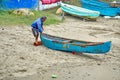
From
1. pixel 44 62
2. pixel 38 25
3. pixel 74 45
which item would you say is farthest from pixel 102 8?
pixel 44 62

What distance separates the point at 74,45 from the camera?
1328 cm

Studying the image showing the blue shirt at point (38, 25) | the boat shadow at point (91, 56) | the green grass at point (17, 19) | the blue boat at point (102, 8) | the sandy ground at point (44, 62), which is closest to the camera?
the sandy ground at point (44, 62)

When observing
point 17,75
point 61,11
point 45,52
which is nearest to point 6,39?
point 45,52

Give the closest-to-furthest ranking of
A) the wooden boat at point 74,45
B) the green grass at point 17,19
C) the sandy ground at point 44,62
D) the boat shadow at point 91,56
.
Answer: the sandy ground at point 44,62 → the wooden boat at point 74,45 → the boat shadow at point 91,56 → the green grass at point 17,19

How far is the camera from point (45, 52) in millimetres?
13555

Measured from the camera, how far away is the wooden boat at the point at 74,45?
12.7 m

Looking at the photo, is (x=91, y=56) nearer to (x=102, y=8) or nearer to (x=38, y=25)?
(x=38, y=25)

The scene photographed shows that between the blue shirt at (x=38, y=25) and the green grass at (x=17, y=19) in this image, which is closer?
the blue shirt at (x=38, y=25)

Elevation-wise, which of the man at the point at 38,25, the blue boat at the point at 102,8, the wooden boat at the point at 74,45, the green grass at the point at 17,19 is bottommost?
the blue boat at the point at 102,8

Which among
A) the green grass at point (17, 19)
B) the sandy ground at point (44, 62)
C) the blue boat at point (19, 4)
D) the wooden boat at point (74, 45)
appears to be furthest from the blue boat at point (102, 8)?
the wooden boat at point (74, 45)

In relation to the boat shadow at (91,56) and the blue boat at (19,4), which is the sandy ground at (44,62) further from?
the blue boat at (19,4)

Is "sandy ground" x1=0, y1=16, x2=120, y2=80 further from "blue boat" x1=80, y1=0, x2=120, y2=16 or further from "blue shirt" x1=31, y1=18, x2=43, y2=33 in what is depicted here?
"blue boat" x1=80, y1=0, x2=120, y2=16

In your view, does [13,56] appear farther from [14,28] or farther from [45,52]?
[14,28]

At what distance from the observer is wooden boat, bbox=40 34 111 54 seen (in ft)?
41.5
